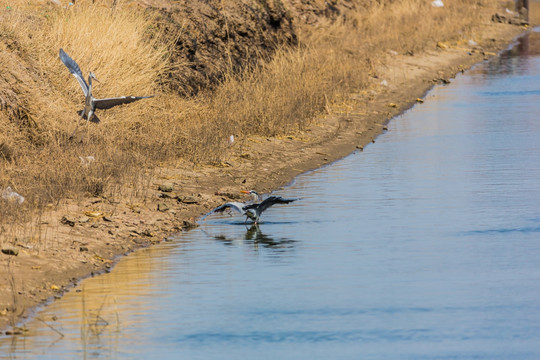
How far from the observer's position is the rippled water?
8.00 m

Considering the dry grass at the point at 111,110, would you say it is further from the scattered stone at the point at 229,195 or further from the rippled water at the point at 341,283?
the rippled water at the point at 341,283

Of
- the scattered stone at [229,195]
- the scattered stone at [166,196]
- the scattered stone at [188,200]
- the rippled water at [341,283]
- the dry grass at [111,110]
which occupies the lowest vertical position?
the rippled water at [341,283]

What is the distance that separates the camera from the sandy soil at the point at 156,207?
32.2ft

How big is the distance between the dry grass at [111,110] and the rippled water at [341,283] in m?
1.53

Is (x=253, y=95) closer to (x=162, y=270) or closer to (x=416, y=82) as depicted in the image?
(x=162, y=270)

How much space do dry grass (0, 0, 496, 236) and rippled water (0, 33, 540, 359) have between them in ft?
5.02

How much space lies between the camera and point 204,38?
21.6 metres

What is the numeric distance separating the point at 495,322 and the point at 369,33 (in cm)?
2685

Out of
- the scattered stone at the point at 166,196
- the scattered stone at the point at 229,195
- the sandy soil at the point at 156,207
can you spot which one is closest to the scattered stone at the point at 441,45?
the sandy soil at the point at 156,207

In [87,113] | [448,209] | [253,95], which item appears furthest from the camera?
[253,95]

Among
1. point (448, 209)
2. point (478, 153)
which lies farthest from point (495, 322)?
point (478, 153)

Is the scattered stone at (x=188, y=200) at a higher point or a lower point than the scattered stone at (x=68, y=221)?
lower

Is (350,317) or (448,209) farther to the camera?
(448,209)

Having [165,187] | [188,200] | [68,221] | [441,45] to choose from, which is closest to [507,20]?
[441,45]
